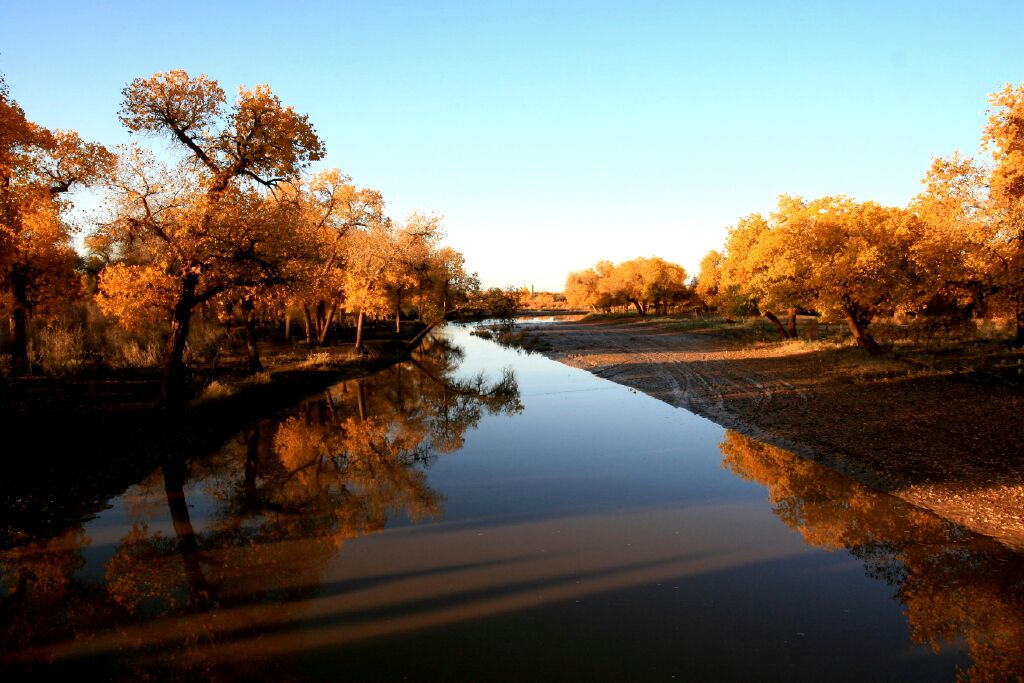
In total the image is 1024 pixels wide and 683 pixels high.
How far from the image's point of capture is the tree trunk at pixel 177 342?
16109 millimetres

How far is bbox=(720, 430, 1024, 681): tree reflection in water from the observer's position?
19.6 feet

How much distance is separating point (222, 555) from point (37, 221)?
18.9 meters

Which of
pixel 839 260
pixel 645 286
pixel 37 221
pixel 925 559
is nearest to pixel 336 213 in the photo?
pixel 37 221

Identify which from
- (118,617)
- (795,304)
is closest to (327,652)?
(118,617)

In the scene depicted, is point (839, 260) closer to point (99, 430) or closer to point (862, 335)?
point (862, 335)

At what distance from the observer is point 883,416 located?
50.1ft

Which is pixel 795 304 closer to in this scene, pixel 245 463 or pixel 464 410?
pixel 464 410

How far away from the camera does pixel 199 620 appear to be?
6.47 m

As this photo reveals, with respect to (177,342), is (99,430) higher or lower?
lower

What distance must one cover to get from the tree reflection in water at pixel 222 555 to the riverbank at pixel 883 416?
8423mm

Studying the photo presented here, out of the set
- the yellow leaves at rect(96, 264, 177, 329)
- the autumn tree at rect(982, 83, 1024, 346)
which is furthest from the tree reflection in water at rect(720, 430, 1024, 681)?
the yellow leaves at rect(96, 264, 177, 329)

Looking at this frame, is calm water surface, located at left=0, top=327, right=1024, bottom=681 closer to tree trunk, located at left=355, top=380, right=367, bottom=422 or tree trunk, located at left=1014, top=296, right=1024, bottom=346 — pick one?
tree trunk, located at left=355, top=380, right=367, bottom=422

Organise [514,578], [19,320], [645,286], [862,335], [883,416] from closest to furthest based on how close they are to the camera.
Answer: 1. [514,578]
2. [883,416]
3. [19,320]
4. [862,335]
5. [645,286]

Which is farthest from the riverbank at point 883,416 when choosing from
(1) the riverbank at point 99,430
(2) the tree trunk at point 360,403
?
(1) the riverbank at point 99,430
